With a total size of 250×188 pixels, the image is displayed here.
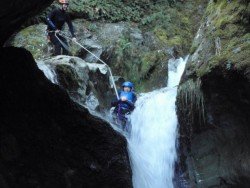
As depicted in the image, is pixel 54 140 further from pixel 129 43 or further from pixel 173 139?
pixel 129 43

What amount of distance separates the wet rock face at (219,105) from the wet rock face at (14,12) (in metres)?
3.29

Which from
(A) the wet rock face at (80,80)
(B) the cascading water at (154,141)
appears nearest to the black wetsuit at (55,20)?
(A) the wet rock face at (80,80)

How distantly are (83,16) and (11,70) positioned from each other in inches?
402

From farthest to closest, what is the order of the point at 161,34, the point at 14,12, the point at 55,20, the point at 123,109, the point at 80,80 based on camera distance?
1. the point at 161,34
2. the point at 55,20
3. the point at 123,109
4. the point at 80,80
5. the point at 14,12

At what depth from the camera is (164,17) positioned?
58.7ft

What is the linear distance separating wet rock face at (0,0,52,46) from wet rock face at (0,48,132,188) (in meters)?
0.68

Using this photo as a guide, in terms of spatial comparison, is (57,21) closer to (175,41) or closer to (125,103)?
(125,103)

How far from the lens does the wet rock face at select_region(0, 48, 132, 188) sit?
22.8ft

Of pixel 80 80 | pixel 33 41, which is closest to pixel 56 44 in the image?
pixel 80 80

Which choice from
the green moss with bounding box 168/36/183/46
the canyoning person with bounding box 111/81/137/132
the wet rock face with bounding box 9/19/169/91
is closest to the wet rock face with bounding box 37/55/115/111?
the canyoning person with bounding box 111/81/137/132

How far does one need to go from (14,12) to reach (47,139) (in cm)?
245

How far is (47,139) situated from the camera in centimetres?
736

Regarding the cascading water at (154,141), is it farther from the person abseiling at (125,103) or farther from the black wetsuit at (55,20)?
the black wetsuit at (55,20)

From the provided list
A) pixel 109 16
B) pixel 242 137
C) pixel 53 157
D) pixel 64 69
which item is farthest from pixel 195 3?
pixel 53 157
